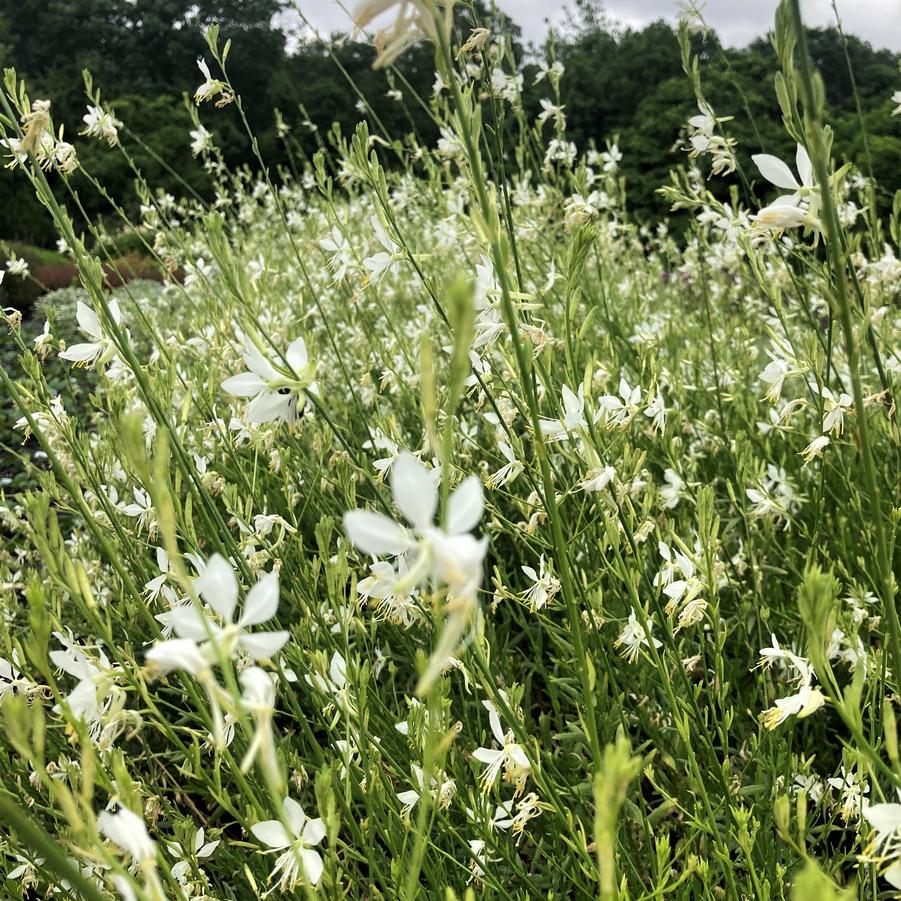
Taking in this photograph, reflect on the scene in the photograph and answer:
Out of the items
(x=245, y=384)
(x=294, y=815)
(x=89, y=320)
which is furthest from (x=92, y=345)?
(x=294, y=815)

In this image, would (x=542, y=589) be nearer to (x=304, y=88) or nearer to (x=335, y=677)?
(x=335, y=677)

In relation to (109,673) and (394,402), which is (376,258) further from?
(394,402)

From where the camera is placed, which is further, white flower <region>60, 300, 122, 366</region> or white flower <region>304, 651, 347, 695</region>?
white flower <region>60, 300, 122, 366</region>

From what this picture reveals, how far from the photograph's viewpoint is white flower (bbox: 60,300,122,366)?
1.33 meters

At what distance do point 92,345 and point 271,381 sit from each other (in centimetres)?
71

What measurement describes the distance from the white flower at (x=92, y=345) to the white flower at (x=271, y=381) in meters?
0.55

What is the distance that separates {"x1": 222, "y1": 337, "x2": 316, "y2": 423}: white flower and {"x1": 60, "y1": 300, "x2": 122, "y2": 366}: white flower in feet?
1.80

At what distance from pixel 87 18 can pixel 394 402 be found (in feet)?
92.4

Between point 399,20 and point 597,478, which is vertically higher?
point 399,20

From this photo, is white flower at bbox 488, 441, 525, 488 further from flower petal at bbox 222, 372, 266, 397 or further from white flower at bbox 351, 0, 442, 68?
white flower at bbox 351, 0, 442, 68

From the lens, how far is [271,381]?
2.84 ft

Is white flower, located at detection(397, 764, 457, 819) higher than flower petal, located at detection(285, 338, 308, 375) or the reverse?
the reverse

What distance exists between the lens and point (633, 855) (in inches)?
61.4

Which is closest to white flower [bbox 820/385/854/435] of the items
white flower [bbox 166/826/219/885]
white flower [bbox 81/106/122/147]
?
white flower [bbox 166/826/219/885]
